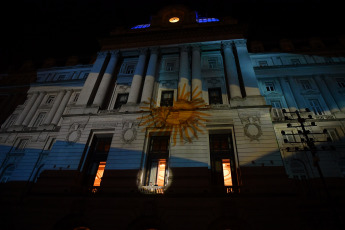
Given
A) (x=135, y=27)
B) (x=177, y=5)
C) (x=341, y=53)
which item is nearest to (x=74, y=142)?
(x=135, y=27)

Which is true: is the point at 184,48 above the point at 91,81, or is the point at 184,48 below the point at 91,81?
above

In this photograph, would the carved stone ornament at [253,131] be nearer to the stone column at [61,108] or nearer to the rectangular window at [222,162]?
the rectangular window at [222,162]

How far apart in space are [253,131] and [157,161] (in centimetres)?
821

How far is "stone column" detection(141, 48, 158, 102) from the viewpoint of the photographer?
20766mm

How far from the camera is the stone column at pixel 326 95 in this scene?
840 inches

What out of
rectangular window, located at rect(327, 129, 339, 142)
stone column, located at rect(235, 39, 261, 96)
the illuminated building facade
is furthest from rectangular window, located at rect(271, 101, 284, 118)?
stone column, located at rect(235, 39, 261, 96)

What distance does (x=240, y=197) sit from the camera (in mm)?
13109

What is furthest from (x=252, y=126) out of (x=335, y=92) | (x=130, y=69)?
(x=130, y=69)

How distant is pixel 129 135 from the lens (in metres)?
17.5

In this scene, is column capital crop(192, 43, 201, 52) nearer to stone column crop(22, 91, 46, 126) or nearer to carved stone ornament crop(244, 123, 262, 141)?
carved stone ornament crop(244, 123, 262, 141)

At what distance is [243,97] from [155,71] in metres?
10.2

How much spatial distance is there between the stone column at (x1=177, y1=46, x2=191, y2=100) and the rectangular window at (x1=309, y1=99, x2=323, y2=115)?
45.8ft

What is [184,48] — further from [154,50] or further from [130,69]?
[130,69]

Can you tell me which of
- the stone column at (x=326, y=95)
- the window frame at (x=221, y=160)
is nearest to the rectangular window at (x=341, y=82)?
the stone column at (x=326, y=95)
